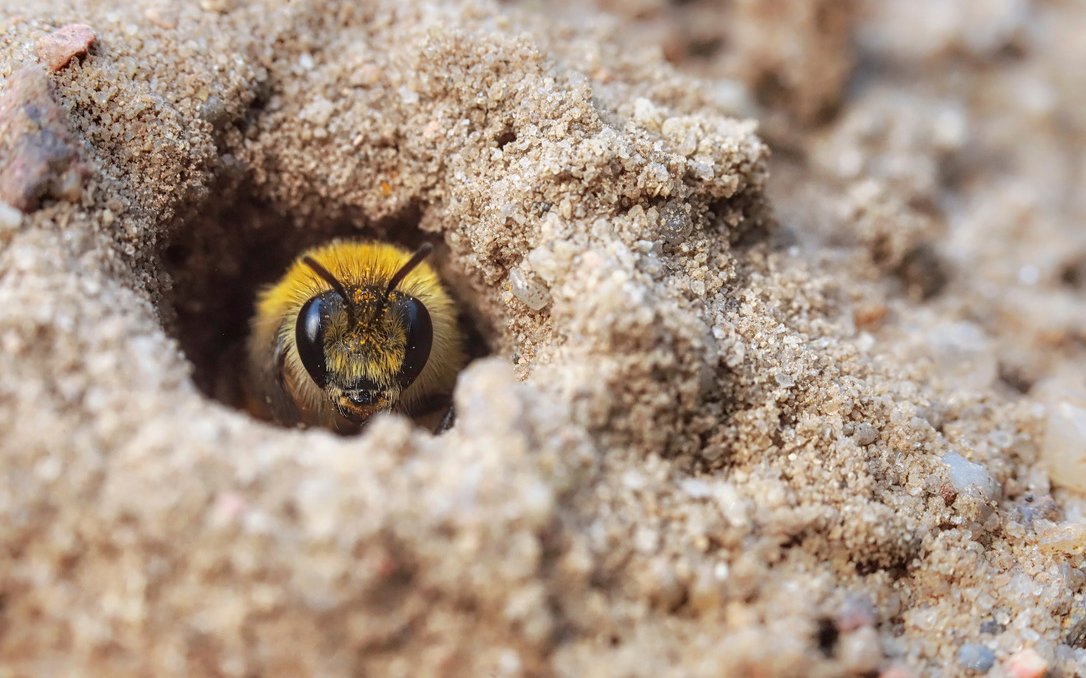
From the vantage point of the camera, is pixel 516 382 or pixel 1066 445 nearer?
pixel 516 382

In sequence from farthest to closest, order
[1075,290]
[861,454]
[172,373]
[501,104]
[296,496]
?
[1075,290] → [501,104] → [861,454] → [172,373] → [296,496]

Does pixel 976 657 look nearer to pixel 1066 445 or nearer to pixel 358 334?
pixel 1066 445

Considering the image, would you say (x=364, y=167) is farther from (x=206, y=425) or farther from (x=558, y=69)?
(x=206, y=425)

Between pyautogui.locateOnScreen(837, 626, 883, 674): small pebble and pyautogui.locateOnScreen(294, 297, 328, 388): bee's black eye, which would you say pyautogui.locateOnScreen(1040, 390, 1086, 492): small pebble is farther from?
pyautogui.locateOnScreen(294, 297, 328, 388): bee's black eye

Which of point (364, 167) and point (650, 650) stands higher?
point (364, 167)

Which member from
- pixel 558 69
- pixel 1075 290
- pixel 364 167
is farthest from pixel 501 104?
pixel 1075 290

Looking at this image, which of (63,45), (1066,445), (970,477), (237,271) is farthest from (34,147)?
(1066,445)
